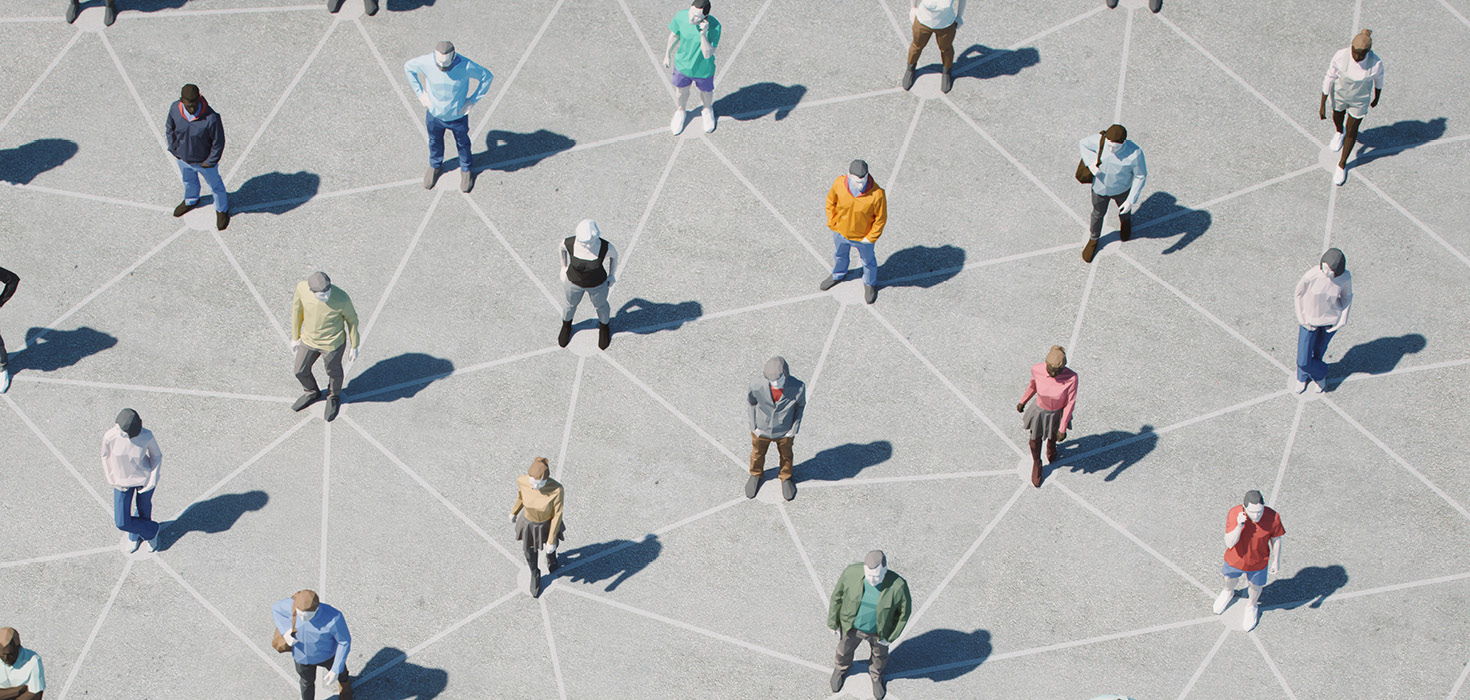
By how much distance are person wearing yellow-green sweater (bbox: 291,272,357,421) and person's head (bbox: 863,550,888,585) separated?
622 centimetres

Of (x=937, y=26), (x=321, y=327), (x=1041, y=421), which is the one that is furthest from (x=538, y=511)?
(x=937, y=26)

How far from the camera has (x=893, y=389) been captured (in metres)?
25.3

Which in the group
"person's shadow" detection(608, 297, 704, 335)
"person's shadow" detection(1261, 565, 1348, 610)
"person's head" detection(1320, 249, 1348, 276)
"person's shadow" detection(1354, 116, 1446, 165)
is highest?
"person's head" detection(1320, 249, 1348, 276)

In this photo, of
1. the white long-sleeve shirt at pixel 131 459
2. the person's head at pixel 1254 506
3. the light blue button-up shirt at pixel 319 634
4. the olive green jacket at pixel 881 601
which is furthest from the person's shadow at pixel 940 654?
the white long-sleeve shirt at pixel 131 459

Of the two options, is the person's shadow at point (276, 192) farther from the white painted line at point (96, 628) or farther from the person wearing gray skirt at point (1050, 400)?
the person wearing gray skirt at point (1050, 400)

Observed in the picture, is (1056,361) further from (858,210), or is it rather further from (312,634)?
(312,634)

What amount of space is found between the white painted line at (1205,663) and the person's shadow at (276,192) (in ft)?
38.2

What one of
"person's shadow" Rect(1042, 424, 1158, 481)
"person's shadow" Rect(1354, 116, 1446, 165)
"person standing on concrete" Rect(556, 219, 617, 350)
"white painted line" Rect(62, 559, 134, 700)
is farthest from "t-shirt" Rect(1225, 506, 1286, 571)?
"white painted line" Rect(62, 559, 134, 700)

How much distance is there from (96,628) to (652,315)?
7.03 meters

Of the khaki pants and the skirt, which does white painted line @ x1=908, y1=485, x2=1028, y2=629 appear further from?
the khaki pants

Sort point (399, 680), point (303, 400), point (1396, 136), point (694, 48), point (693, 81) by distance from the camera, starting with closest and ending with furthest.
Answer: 1. point (399, 680)
2. point (303, 400)
3. point (694, 48)
4. point (693, 81)
5. point (1396, 136)

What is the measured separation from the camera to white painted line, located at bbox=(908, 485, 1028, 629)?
23703 millimetres

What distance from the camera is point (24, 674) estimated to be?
21.4 metres

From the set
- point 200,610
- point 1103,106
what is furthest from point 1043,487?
point 200,610
